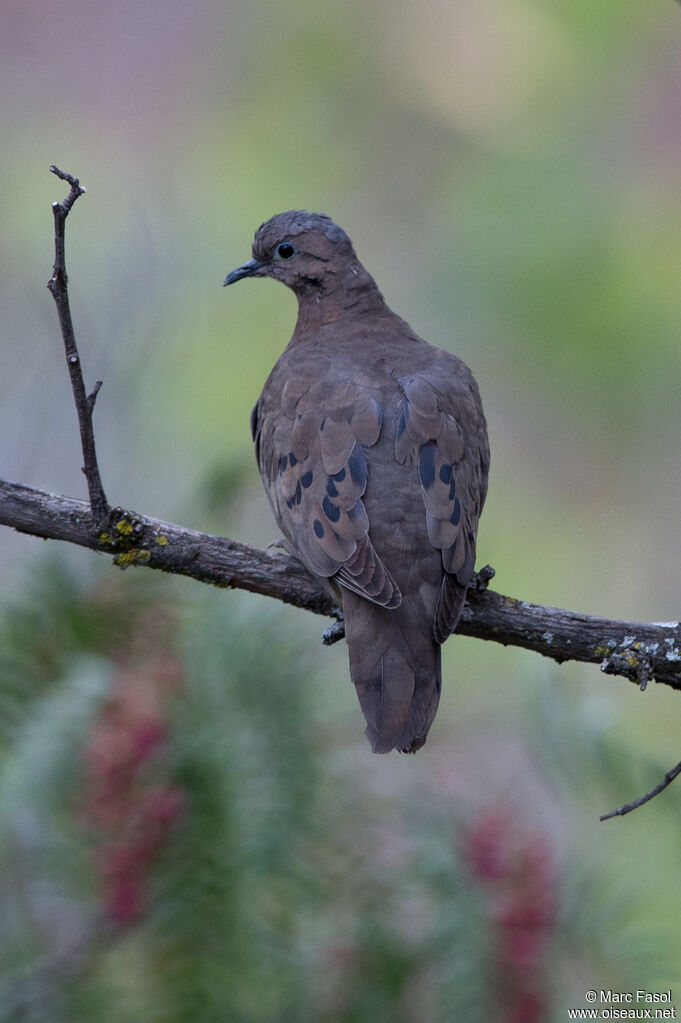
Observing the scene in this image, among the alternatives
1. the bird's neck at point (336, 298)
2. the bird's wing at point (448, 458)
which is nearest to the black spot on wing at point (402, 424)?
the bird's wing at point (448, 458)

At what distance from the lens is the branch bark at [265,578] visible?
298 cm

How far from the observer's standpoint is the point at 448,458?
3430 millimetres

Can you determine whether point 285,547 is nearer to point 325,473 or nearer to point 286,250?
point 325,473

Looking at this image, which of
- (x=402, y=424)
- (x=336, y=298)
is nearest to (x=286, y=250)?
(x=336, y=298)

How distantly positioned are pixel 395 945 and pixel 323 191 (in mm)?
4579

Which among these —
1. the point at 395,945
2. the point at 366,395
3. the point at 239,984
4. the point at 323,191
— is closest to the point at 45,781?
the point at 239,984

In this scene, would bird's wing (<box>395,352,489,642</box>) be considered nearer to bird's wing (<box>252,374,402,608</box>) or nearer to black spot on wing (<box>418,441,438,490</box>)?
black spot on wing (<box>418,441,438,490</box>)

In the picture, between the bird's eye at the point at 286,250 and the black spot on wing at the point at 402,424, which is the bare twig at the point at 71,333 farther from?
the bird's eye at the point at 286,250

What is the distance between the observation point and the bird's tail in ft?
9.73

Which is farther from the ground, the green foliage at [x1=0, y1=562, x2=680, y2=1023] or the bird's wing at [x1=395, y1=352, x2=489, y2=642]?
the bird's wing at [x1=395, y1=352, x2=489, y2=642]

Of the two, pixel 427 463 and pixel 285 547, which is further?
pixel 285 547

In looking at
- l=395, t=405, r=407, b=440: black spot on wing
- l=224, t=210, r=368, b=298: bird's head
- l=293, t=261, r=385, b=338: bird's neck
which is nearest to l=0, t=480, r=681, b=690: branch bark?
l=395, t=405, r=407, b=440: black spot on wing

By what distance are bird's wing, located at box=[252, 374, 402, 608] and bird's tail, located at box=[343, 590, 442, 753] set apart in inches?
3.2

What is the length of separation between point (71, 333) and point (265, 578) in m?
0.87
